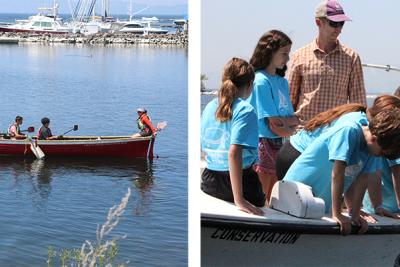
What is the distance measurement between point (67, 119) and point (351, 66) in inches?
949

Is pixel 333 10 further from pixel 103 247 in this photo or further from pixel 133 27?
pixel 133 27

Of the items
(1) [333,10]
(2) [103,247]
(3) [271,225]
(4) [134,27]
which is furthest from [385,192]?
(4) [134,27]

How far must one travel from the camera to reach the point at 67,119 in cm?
2697

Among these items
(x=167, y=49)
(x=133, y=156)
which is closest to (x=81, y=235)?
(x=133, y=156)

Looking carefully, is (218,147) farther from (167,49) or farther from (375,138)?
(167,49)

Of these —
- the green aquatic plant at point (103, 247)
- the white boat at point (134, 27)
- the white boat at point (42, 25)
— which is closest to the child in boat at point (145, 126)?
the green aquatic plant at point (103, 247)

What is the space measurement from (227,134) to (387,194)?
0.69 m

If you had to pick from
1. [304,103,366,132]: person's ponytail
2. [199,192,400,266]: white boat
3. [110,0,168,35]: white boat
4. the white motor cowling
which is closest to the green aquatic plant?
[199,192,400,266]: white boat

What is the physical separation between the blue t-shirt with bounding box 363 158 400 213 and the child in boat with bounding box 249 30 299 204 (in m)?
0.36

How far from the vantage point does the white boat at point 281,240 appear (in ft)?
9.48

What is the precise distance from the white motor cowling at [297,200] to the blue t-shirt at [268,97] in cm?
27

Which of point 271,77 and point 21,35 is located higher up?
point 271,77

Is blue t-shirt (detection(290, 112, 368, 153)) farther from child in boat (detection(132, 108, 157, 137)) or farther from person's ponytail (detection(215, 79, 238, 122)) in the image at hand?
child in boat (detection(132, 108, 157, 137))

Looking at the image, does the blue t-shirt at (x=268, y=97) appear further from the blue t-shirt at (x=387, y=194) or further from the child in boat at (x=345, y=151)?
the blue t-shirt at (x=387, y=194)
